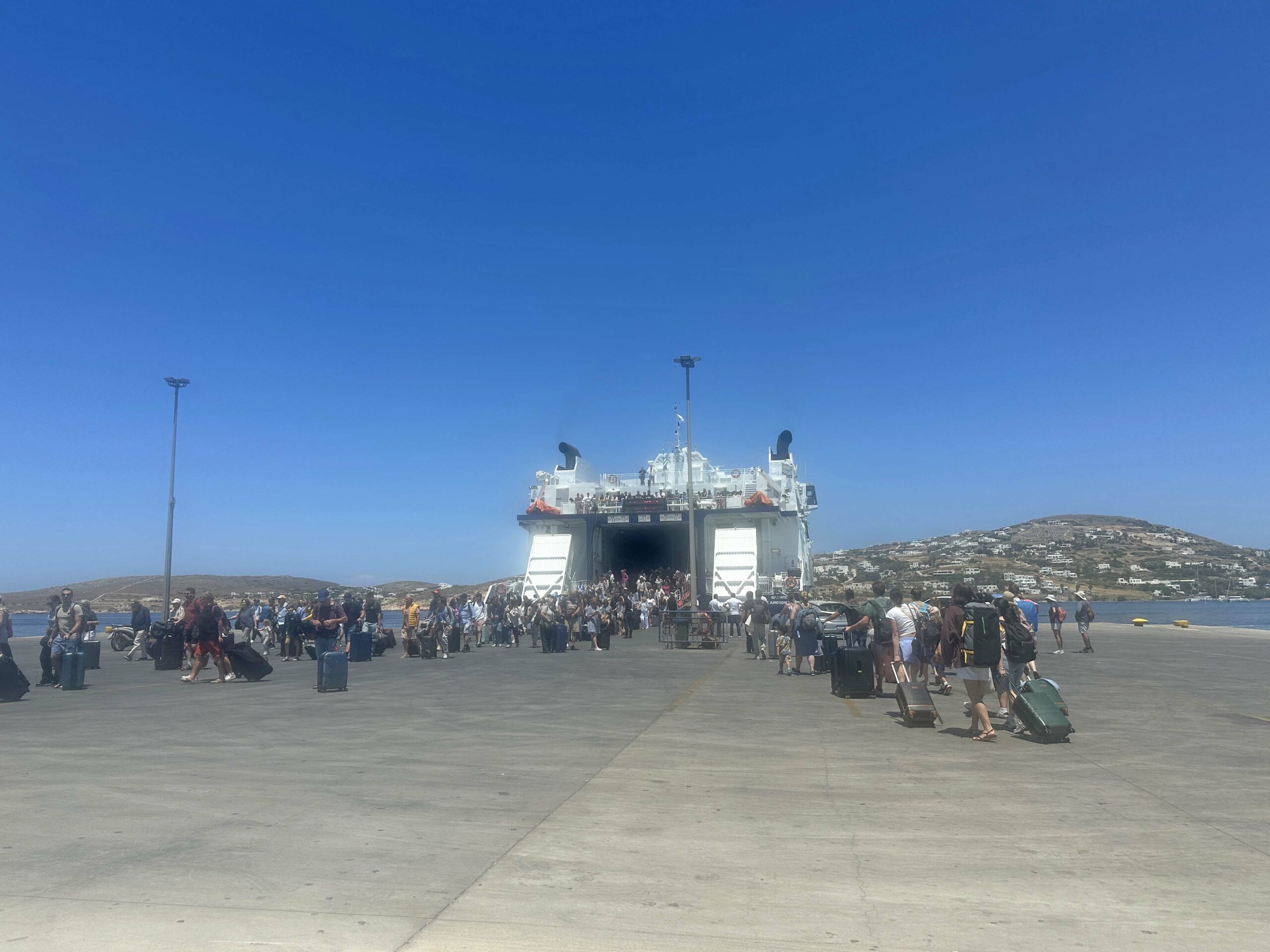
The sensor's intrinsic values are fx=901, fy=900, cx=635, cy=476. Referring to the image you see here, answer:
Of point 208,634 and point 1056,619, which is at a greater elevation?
point 208,634

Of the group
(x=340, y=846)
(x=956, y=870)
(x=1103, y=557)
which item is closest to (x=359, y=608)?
(x=340, y=846)

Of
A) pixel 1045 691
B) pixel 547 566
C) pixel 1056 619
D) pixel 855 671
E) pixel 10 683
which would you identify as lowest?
pixel 10 683

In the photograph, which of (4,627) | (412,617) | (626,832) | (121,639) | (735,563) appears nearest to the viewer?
(626,832)

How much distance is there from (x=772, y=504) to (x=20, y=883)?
35321 millimetres

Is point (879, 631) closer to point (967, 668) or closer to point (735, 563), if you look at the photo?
point (967, 668)

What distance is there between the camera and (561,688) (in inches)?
571

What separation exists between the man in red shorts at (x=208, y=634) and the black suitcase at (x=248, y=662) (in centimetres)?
20

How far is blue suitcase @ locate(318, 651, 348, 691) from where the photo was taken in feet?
45.4

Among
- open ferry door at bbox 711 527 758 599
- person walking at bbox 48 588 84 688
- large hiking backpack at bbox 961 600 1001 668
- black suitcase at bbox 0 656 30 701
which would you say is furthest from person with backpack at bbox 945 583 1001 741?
open ferry door at bbox 711 527 758 599

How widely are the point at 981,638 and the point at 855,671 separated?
12.5ft

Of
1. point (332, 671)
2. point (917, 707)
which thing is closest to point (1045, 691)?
point (917, 707)

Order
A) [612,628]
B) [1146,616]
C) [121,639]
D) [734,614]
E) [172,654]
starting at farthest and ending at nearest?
[1146,616], [612,628], [734,614], [121,639], [172,654]

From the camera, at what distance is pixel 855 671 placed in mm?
13078

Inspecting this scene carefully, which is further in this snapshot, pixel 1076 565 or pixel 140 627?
pixel 1076 565
